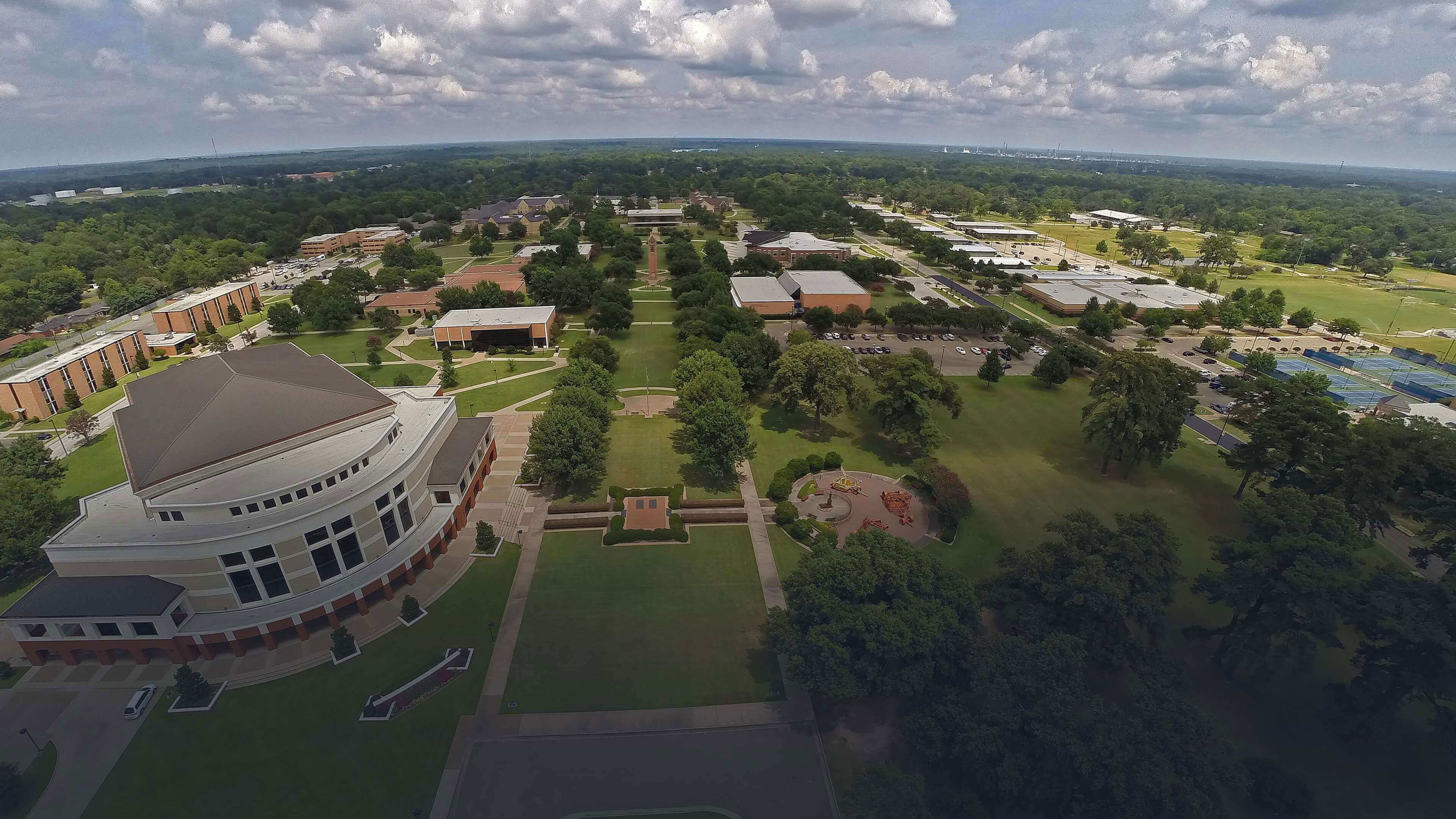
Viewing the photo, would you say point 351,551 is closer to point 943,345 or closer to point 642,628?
point 642,628

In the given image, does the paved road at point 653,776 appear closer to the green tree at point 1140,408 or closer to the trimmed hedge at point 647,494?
the trimmed hedge at point 647,494

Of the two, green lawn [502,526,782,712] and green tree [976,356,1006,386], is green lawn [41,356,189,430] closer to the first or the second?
green lawn [502,526,782,712]

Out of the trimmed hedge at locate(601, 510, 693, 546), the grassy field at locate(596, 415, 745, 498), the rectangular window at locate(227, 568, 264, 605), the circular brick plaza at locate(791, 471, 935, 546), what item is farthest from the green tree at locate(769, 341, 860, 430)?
the rectangular window at locate(227, 568, 264, 605)

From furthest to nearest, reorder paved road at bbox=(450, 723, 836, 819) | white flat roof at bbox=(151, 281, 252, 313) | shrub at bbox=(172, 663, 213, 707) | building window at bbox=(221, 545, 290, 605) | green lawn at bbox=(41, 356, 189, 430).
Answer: white flat roof at bbox=(151, 281, 252, 313) < green lawn at bbox=(41, 356, 189, 430) < building window at bbox=(221, 545, 290, 605) < shrub at bbox=(172, 663, 213, 707) < paved road at bbox=(450, 723, 836, 819)

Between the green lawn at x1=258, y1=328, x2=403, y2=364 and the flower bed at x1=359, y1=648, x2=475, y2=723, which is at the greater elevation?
the green lawn at x1=258, y1=328, x2=403, y2=364

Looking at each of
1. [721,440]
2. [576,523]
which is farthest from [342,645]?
[721,440]

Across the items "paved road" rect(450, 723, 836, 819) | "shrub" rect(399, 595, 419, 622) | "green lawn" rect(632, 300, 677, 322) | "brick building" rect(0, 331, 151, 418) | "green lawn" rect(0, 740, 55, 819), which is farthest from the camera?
"green lawn" rect(632, 300, 677, 322)
